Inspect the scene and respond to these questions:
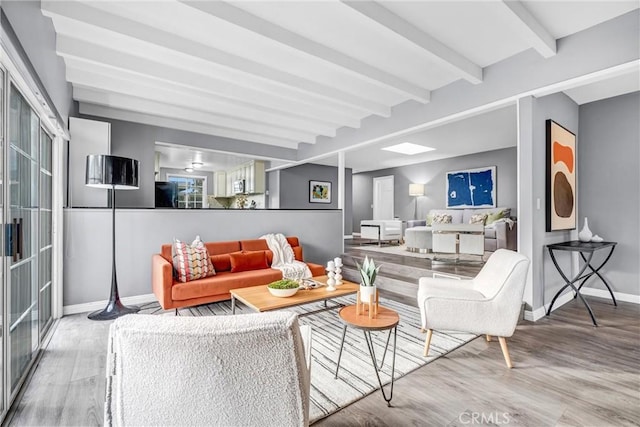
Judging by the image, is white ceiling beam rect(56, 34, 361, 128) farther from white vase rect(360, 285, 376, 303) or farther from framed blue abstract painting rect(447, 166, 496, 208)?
framed blue abstract painting rect(447, 166, 496, 208)

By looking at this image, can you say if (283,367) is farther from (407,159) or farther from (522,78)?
(407,159)

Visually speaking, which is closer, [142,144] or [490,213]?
[142,144]

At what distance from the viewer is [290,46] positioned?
8.64ft

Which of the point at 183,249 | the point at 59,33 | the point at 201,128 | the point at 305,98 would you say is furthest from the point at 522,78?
the point at 201,128

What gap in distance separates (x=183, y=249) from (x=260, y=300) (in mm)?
1312

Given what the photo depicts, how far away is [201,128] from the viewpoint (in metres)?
5.35

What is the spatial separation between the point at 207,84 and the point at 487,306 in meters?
3.61

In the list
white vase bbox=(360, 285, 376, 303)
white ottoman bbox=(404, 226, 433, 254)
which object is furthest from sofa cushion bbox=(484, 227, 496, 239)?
white vase bbox=(360, 285, 376, 303)

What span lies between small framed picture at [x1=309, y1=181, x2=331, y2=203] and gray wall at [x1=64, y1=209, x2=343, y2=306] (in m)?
3.46

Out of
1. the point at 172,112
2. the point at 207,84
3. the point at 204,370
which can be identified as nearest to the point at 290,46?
the point at 207,84

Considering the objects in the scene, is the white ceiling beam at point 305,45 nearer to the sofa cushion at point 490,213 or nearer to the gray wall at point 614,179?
the gray wall at point 614,179

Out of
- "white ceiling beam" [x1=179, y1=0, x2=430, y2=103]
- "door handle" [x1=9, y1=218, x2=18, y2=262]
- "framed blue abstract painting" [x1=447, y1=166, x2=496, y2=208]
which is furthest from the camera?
"framed blue abstract painting" [x1=447, y1=166, x2=496, y2=208]

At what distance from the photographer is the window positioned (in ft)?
29.3

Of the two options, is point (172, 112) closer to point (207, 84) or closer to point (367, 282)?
point (207, 84)
